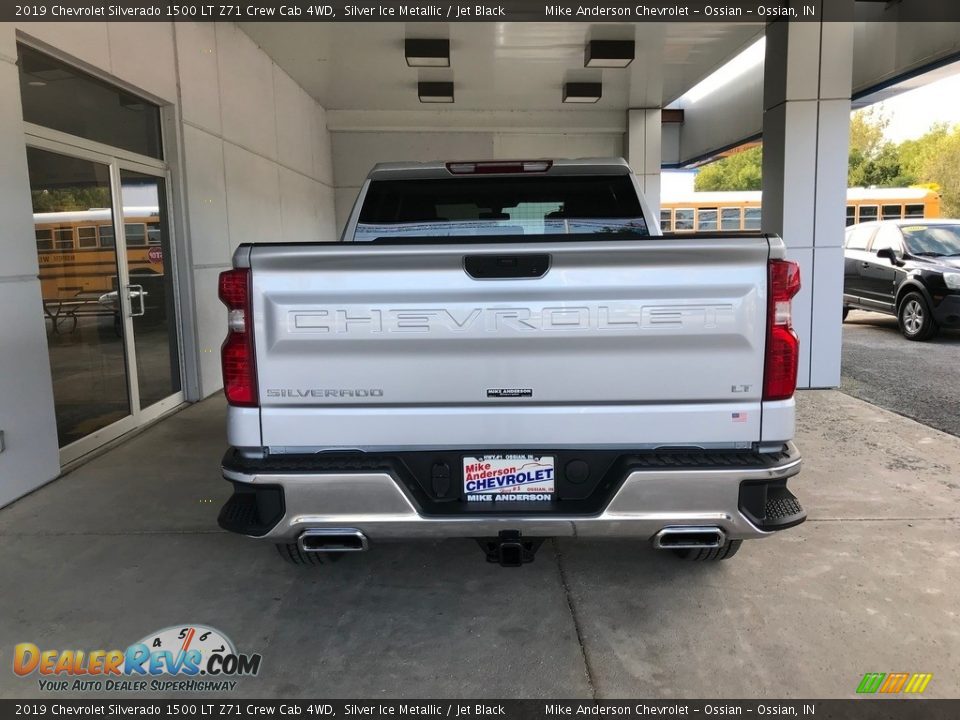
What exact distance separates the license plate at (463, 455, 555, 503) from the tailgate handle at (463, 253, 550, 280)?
26.7 inches

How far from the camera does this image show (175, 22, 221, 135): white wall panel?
7245 millimetres

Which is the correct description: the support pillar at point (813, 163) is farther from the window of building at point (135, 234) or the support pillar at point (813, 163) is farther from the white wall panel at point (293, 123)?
the white wall panel at point (293, 123)

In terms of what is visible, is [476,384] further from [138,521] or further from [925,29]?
[925,29]

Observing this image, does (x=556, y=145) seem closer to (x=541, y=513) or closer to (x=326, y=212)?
(x=326, y=212)

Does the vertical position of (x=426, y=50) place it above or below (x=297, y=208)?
above

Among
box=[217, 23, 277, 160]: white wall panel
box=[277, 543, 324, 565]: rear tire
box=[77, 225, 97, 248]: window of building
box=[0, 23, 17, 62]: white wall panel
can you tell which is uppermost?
box=[217, 23, 277, 160]: white wall panel

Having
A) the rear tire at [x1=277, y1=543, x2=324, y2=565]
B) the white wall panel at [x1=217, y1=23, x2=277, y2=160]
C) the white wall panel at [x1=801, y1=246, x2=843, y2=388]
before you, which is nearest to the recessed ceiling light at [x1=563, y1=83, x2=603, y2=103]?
the white wall panel at [x1=217, y1=23, x2=277, y2=160]

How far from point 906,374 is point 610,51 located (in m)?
5.80

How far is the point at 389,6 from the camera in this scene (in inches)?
306

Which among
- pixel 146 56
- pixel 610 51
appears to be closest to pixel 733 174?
pixel 610 51

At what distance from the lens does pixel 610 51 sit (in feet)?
33.1

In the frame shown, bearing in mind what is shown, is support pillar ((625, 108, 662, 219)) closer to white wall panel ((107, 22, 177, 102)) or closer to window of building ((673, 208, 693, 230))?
window of building ((673, 208, 693, 230))

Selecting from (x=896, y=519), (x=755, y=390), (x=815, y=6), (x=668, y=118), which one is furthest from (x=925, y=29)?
(x=668, y=118)

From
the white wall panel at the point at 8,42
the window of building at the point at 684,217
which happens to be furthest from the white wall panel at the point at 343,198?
the white wall panel at the point at 8,42
